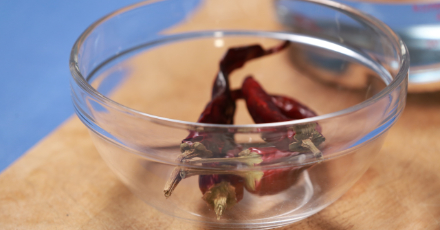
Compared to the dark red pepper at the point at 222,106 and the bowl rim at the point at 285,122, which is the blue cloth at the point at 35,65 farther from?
the bowl rim at the point at 285,122

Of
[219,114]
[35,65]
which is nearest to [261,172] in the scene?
[219,114]

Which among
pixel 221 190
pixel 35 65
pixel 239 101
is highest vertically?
pixel 221 190

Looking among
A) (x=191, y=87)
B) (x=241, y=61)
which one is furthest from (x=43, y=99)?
(x=241, y=61)

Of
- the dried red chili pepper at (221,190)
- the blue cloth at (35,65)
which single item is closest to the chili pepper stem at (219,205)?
the dried red chili pepper at (221,190)

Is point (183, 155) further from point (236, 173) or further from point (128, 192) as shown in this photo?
point (128, 192)

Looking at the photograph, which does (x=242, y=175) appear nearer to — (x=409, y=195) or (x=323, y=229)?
(x=323, y=229)

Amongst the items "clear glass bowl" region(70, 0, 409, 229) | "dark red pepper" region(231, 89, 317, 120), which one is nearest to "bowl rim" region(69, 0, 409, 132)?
"clear glass bowl" region(70, 0, 409, 229)
